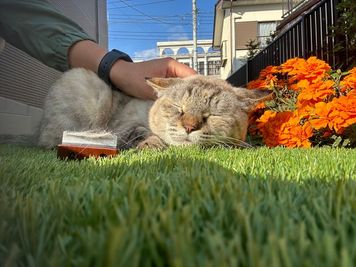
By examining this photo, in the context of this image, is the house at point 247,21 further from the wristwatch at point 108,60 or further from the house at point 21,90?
the wristwatch at point 108,60

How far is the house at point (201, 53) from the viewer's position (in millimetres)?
22328

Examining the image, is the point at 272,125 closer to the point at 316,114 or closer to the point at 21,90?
the point at 316,114

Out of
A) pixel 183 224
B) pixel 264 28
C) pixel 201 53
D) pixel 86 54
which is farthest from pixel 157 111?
pixel 201 53

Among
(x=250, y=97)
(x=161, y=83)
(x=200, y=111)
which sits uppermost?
(x=161, y=83)

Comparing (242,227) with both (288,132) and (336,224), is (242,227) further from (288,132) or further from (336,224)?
(288,132)

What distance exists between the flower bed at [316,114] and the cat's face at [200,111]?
0.89ft

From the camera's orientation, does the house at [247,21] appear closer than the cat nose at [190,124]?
No

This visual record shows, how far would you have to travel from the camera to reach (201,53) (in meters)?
24.2

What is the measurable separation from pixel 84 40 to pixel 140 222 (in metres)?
2.74

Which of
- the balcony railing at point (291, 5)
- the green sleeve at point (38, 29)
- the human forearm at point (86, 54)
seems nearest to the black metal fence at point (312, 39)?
the human forearm at point (86, 54)

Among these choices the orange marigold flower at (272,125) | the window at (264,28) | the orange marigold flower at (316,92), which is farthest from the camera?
the window at (264,28)

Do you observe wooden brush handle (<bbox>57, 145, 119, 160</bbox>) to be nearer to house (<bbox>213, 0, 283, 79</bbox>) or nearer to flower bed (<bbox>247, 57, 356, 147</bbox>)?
flower bed (<bbox>247, 57, 356, 147</bbox>)

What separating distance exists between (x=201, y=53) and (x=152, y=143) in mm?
22154

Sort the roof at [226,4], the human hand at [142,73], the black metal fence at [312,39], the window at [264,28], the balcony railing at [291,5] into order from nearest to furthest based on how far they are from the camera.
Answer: the human hand at [142,73]
the black metal fence at [312,39]
the balcony railing at [291,5]
the roof at [226,4]
the window at [264,28]
